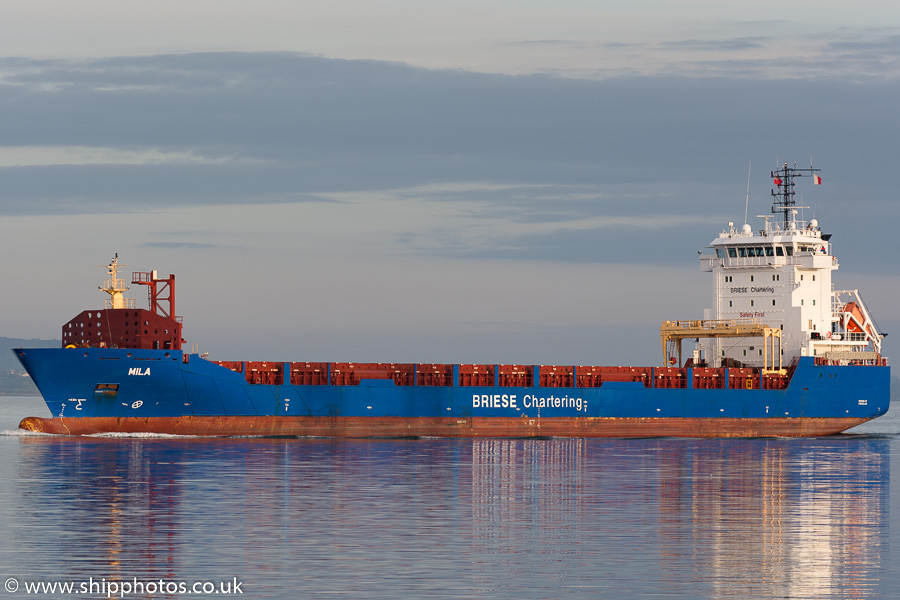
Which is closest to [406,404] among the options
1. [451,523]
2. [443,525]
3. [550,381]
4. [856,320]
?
[550,381]

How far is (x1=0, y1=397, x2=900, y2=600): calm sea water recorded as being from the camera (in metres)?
19.6

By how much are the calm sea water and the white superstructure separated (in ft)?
67.3

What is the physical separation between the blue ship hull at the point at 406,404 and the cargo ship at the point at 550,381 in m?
0.05

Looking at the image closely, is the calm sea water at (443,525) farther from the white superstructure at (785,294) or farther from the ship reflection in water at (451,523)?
the white superstructure at (785,294)

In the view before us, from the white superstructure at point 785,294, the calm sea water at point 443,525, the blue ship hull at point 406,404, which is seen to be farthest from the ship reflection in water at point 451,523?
the white superstructure at point 785,294

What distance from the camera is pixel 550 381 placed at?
5978 centimetres

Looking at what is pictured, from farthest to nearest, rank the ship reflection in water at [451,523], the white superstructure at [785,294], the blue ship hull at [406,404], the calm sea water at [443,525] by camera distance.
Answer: the white superstructure at [785,294] → the blue ship hull at [406,404] → the ship reflection in water at [451,523] → the calm sea water at [443,525]

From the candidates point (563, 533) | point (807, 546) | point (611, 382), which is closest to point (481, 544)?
point (563, 533)

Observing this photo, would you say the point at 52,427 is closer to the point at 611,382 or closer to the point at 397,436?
the point at 397,436

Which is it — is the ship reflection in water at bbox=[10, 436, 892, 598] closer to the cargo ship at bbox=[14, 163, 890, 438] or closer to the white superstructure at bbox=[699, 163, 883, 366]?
the cargo ship at bbox=[14, 163, 890, 438]

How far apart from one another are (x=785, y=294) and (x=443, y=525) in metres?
42.7

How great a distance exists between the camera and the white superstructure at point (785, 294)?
64.8 m

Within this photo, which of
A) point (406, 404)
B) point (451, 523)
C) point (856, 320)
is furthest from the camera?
point (856, 320)

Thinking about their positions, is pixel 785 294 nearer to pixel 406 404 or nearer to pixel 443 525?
pixel 406 404
